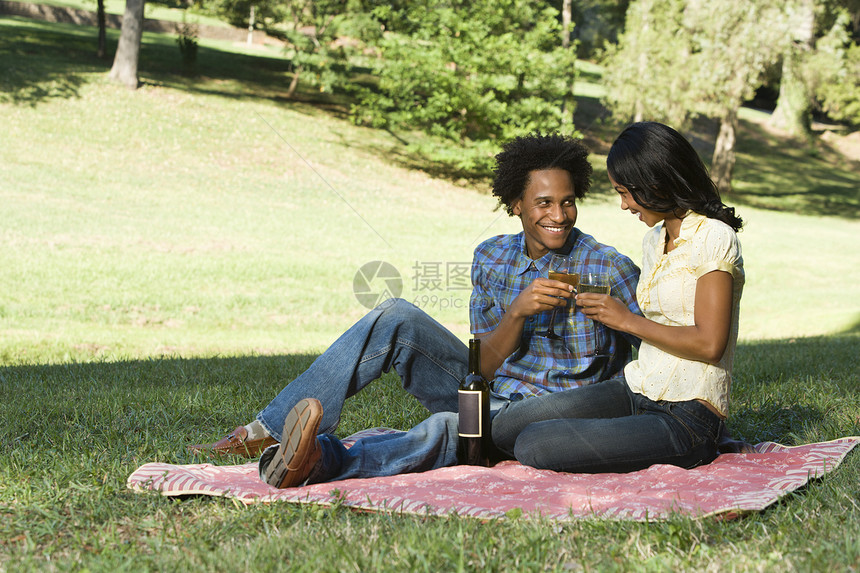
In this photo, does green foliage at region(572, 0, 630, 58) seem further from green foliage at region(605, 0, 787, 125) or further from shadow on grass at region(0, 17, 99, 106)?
shadow on grass at region(0, 17, 99, 106)

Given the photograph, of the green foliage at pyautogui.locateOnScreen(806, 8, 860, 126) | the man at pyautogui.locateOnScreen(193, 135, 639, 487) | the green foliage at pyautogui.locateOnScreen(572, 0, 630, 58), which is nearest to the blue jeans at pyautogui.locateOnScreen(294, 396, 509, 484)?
the man at pyautogui.locateOnScreen(193, 135, 639, 487)

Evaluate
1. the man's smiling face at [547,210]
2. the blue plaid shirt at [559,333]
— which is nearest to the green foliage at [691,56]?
the man's smiling face at [547,210]

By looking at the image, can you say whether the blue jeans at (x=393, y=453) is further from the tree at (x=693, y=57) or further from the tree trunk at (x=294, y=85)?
the tree trunk at (x=294, y=85)

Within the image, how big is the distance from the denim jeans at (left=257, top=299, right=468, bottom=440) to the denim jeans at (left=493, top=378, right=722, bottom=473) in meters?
0.43

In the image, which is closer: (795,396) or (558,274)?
(558,274)

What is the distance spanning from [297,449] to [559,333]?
134 cm

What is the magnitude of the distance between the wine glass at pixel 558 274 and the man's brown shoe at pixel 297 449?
1.14 meters

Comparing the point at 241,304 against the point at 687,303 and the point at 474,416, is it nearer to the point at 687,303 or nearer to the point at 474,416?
the point at 474,416

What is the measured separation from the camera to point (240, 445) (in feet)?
12.7

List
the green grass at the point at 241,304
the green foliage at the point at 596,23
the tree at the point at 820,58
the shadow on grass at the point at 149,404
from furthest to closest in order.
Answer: the green foliage at the point at 596,23 → the tree at the point at 820,58 → the shadow on grass at the point at 149,404 → the green grass at the point at 241,304

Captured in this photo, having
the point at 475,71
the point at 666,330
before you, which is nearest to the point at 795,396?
the point at 666,330

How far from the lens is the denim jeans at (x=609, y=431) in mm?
3447

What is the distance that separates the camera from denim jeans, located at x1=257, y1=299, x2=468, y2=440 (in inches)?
147

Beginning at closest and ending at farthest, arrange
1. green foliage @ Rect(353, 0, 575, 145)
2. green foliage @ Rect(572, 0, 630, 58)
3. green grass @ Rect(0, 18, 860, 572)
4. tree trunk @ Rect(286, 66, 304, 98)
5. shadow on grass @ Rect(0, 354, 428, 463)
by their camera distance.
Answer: green grass @ Rect(0, 18, 860, 572) → shadow on grass @ Rect(0, 354, 428, 463) → green foliage @ Rect(353, 0, 575, 145) → tree trunk @ Rect(286, 66, 304, 98) → green foliage @ Rect(572, 0, 630, 58)
